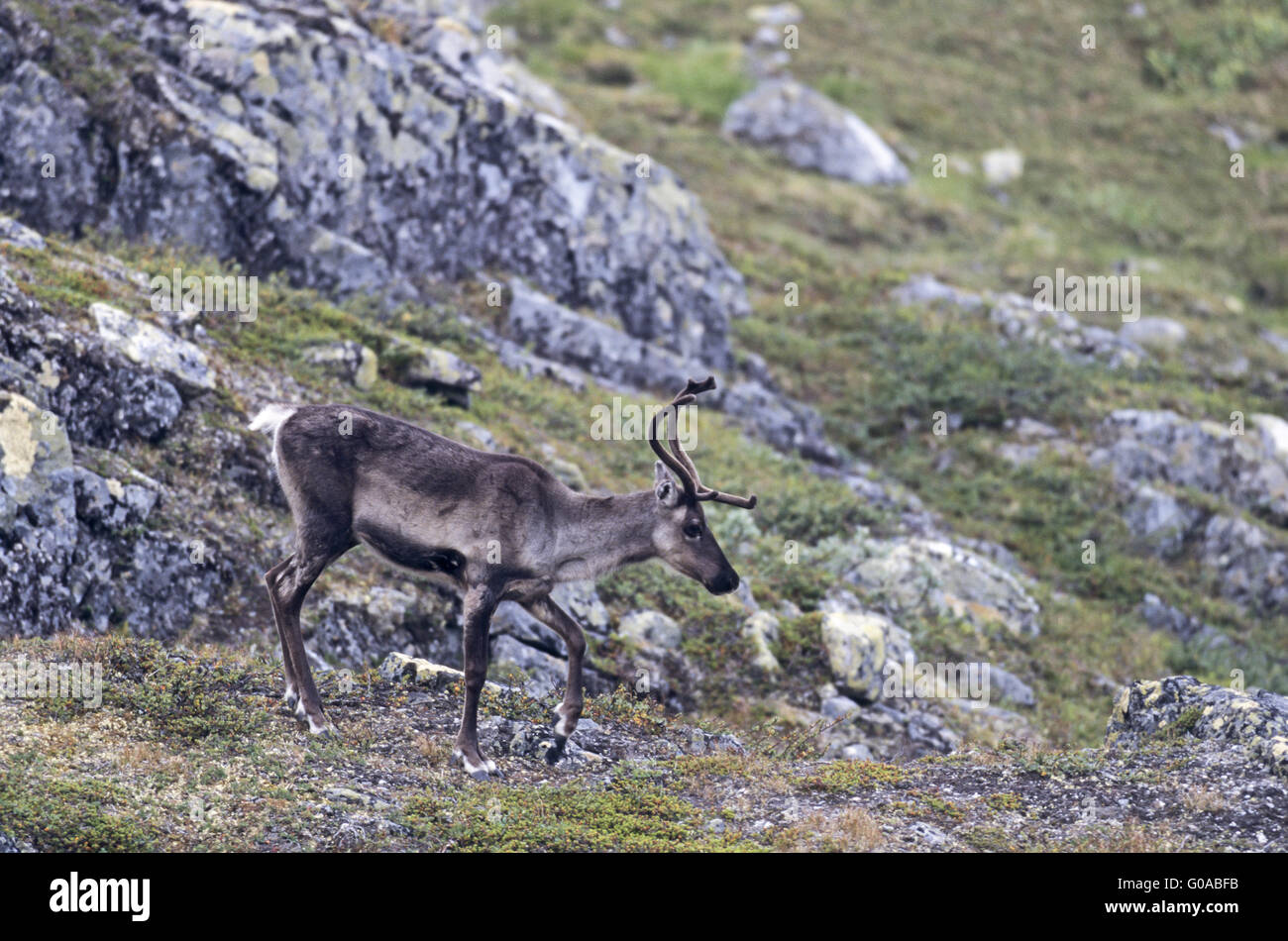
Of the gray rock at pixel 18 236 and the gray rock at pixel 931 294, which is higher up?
the gray rock at pixel 931 294

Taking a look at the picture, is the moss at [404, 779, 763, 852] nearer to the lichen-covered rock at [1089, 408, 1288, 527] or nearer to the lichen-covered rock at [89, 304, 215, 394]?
the lichen-covered rock at [89, 304, 215, 394]

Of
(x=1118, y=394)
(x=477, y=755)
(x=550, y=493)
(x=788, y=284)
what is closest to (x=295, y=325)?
(x=550, y=493)

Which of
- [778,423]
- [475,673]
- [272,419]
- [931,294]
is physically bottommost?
[475,673]

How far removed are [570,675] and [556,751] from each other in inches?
27.6

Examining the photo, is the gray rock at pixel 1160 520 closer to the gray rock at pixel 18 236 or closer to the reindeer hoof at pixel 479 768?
the reindeer hoof at pixel 479 768

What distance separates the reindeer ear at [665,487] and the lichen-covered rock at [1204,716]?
5178 millimetres

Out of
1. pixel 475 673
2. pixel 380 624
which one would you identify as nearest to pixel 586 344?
pixel 380 624

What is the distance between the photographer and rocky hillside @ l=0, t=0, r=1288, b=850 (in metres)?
11.0

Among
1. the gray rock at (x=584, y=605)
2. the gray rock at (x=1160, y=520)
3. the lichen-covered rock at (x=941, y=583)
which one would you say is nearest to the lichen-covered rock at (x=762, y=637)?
the gray rock at (x=584, y=605)

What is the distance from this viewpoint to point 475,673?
1112 cm

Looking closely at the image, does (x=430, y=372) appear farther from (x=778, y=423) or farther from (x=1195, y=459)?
(x=1195, y=459)

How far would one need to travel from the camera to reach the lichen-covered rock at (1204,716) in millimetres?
11422

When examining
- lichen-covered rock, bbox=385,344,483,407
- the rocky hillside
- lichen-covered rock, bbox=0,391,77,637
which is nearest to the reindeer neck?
the rocky hillside

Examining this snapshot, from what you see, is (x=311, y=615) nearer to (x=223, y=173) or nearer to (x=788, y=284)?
(x=223, y=173)
